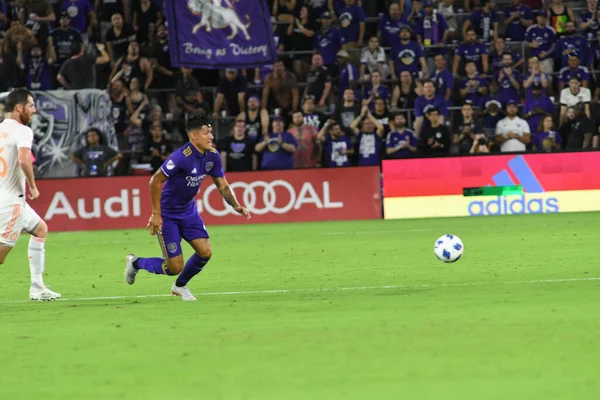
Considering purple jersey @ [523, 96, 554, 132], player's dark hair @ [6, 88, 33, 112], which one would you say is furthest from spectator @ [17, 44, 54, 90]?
player's dark hair @ [6, 88, 33, 112]

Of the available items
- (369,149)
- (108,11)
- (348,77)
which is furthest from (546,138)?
(108,11)

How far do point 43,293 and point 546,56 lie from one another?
16.6 metres

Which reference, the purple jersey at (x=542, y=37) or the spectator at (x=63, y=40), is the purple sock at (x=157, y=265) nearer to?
the spectator at (x=63, y=40)

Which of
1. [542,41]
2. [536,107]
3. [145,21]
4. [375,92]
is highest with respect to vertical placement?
[145,21]

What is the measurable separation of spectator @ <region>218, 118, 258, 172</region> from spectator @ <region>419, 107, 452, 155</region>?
344 cm

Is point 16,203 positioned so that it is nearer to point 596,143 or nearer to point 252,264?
point 252,264

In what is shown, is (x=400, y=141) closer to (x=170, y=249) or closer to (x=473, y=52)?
(x=473, y=52)

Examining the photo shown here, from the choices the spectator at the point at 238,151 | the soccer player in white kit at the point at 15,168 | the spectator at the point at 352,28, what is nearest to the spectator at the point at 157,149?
the spectator at the point at 238,151

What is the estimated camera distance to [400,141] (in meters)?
23.5

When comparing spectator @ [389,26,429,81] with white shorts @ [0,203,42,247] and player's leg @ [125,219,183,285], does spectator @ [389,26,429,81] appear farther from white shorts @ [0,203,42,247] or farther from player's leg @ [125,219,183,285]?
white shorts @ [0,203,42,247]

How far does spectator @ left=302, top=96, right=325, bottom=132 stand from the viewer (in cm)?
2380

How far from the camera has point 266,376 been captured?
6707 mm

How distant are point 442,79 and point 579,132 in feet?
10.2

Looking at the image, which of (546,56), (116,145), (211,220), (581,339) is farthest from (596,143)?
(581,339)
